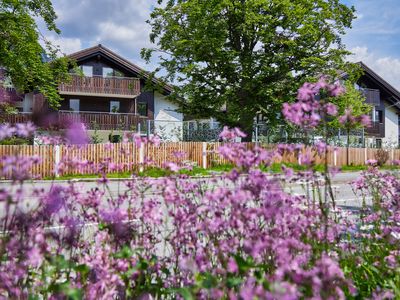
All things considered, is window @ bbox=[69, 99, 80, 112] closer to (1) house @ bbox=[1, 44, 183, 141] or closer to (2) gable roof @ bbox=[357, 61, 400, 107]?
(1) house @ bbox=[1, 44, 183, 141]

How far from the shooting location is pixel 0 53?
22875 millimetres

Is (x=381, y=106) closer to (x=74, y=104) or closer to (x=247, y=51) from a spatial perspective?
(x=247, y=51)

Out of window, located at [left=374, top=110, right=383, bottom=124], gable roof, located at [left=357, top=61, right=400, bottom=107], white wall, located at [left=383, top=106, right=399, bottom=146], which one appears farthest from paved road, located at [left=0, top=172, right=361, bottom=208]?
white wall, located at [left=383, top=106, right=399, bottom=146]

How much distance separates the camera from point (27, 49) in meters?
23.6

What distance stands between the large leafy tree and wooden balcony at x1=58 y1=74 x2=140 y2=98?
9193 mm

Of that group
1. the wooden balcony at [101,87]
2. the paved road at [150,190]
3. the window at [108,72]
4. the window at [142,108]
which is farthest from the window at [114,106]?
the paved road at [150,190]

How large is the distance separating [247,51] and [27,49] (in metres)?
13.0

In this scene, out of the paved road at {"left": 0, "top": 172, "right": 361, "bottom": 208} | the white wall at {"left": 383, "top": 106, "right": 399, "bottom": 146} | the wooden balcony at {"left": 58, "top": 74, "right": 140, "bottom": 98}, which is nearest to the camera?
the paved road at {"left": 0, "top": 172, "right": 361, "bottom": 208}

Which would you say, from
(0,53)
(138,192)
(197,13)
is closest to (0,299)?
(138,192)

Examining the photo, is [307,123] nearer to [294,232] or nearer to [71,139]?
[294,232]

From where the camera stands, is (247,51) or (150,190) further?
(247,51)

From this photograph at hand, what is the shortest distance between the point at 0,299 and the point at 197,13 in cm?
2683

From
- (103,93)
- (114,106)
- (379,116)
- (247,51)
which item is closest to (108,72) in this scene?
(103,93)

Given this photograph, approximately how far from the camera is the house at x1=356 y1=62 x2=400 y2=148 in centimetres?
4778
